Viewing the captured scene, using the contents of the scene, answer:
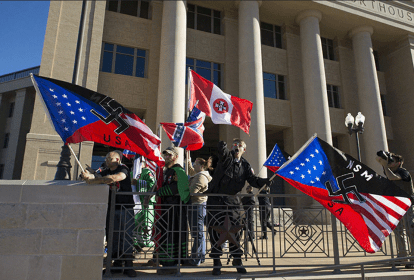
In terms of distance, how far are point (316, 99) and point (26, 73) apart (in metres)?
30.6

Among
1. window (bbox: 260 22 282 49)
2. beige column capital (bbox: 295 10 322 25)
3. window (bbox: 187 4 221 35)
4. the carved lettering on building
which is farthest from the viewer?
window (bbox: 260 22 282 49)

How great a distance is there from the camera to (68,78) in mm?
14039

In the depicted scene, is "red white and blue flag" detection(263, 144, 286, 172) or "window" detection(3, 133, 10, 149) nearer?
"red white and blue flag" detection(263, 144, 286, 172)

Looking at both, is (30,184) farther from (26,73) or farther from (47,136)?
(26,73)

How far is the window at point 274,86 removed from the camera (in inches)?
767

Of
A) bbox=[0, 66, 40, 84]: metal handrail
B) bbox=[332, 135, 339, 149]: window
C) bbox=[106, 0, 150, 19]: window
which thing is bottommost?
bbox=[332, 135, 339, 149]: window

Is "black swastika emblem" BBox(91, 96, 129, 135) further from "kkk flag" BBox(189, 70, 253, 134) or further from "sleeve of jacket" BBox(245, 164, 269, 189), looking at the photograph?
"kkk flag" BBox(189, 70, 253, 134)

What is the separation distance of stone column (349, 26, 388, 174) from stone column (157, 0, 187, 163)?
→ 12205 mm

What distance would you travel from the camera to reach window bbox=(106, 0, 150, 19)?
1692 centimetres

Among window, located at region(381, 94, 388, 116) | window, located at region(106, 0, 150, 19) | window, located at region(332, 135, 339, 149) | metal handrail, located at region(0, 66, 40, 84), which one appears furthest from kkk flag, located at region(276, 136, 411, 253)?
metal handrail, located at region(0, 66, 40, 84)

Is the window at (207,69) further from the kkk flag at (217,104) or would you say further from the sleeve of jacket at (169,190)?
the sleeve of jacket at (169,190)

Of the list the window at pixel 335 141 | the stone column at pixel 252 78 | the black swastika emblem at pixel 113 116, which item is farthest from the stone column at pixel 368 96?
the black swastika emblem at pixel 113 116

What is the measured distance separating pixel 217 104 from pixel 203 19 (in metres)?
12.7

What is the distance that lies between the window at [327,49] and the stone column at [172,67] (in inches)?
437
